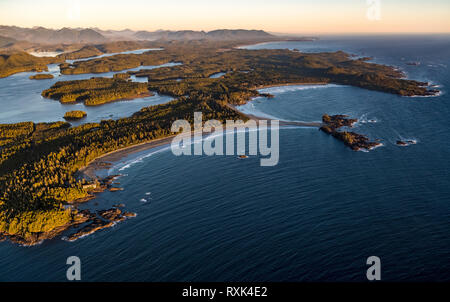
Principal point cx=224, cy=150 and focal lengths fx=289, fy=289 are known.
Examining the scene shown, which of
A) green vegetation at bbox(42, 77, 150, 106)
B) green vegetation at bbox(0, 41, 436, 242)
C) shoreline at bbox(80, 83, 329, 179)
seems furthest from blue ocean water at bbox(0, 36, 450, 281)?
green vegetation at bbox(42, 77, 150, 106)

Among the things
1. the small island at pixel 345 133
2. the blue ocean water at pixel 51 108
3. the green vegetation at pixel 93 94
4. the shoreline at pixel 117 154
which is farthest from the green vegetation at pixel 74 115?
the small island at pixel 345 133

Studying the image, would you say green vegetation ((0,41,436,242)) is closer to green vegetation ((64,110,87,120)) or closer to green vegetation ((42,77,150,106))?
green vegetation ((42,77,150,106))

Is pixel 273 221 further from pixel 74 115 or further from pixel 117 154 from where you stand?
pixel 74 115

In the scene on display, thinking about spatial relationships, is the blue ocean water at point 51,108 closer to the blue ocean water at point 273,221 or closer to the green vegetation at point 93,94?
the green vegetation at point 93,94

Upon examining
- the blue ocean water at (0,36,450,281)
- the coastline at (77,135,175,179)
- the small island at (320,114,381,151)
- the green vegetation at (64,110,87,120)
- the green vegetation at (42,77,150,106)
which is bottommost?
the blue ocean water at (0,36,450,281)

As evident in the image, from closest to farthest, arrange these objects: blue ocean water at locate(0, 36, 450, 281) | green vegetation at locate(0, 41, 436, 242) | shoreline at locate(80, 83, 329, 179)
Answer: blue ocean water at locate(0, 36, 450, 281) → green vegetation at locate(0, 41, 436, 242) → shoreline at locate(80, 83, 329, 179)
